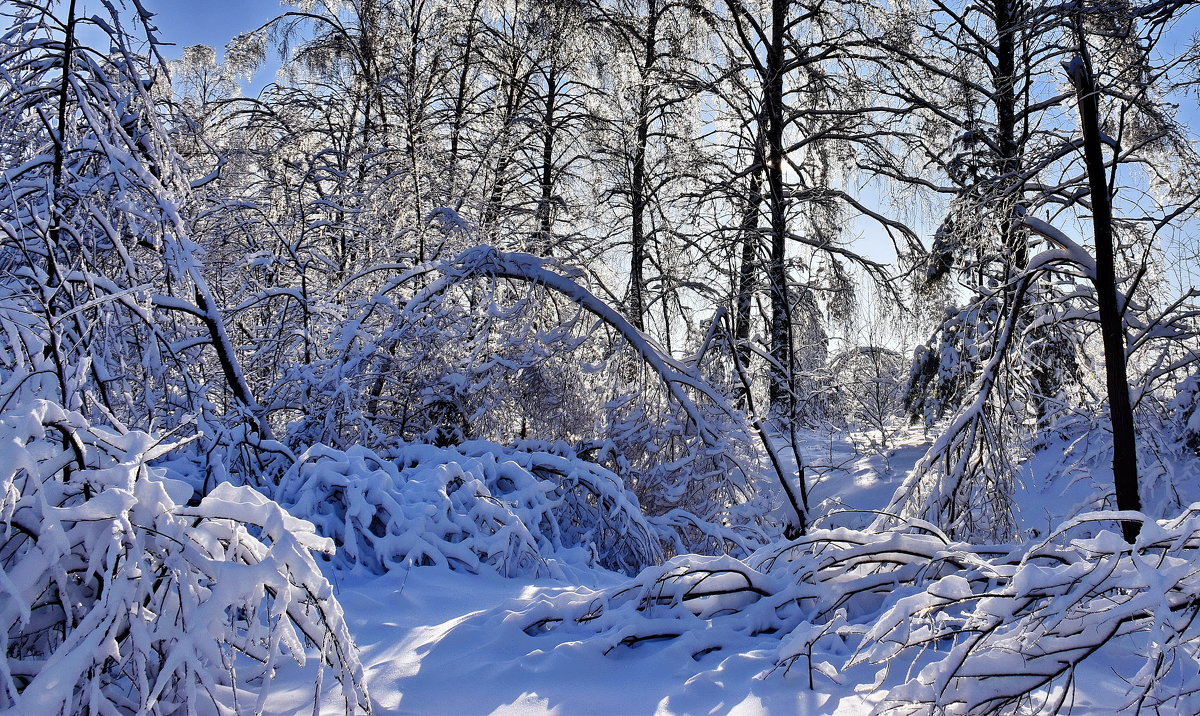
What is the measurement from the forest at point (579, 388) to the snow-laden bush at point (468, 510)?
0.03 m

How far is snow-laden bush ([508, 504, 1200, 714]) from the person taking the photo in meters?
1.67

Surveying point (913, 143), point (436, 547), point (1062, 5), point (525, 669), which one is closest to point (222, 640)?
point (525, 669)

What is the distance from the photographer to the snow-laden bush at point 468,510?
13.4 ft

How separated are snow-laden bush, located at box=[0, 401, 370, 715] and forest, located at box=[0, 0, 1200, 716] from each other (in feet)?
0.03

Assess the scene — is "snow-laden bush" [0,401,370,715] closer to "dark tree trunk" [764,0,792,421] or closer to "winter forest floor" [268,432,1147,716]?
"winter forest floor" [268,432,1147,716]

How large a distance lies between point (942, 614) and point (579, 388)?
574 centimetres

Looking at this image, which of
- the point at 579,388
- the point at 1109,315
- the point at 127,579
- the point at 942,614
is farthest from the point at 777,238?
the point at 127,579

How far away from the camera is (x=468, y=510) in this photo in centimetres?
460

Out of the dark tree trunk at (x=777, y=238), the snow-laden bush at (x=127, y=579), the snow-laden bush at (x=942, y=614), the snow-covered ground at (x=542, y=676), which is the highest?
the dark tree trunk at (x=777, y=238)

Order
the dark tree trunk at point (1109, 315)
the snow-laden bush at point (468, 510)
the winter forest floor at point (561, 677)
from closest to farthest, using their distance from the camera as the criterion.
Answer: the winter forest floor at point (561, 677), the dark tree trunk at point (1109, 315), the snow-laden bush at point (468, 510)

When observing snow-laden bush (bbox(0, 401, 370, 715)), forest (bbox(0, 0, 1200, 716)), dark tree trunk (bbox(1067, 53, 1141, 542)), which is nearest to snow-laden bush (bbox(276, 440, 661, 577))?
forest (bbox(0, 0, 1200, 716))

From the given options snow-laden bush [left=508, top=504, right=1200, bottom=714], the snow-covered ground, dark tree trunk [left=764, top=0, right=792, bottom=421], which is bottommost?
the snow-covered ground

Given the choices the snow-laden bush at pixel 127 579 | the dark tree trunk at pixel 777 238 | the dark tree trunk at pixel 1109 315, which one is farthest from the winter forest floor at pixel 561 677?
the dark tree trunk at pixel 777 238

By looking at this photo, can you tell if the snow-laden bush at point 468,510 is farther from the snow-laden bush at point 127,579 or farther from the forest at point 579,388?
the snow-laden bush at point 127,579
